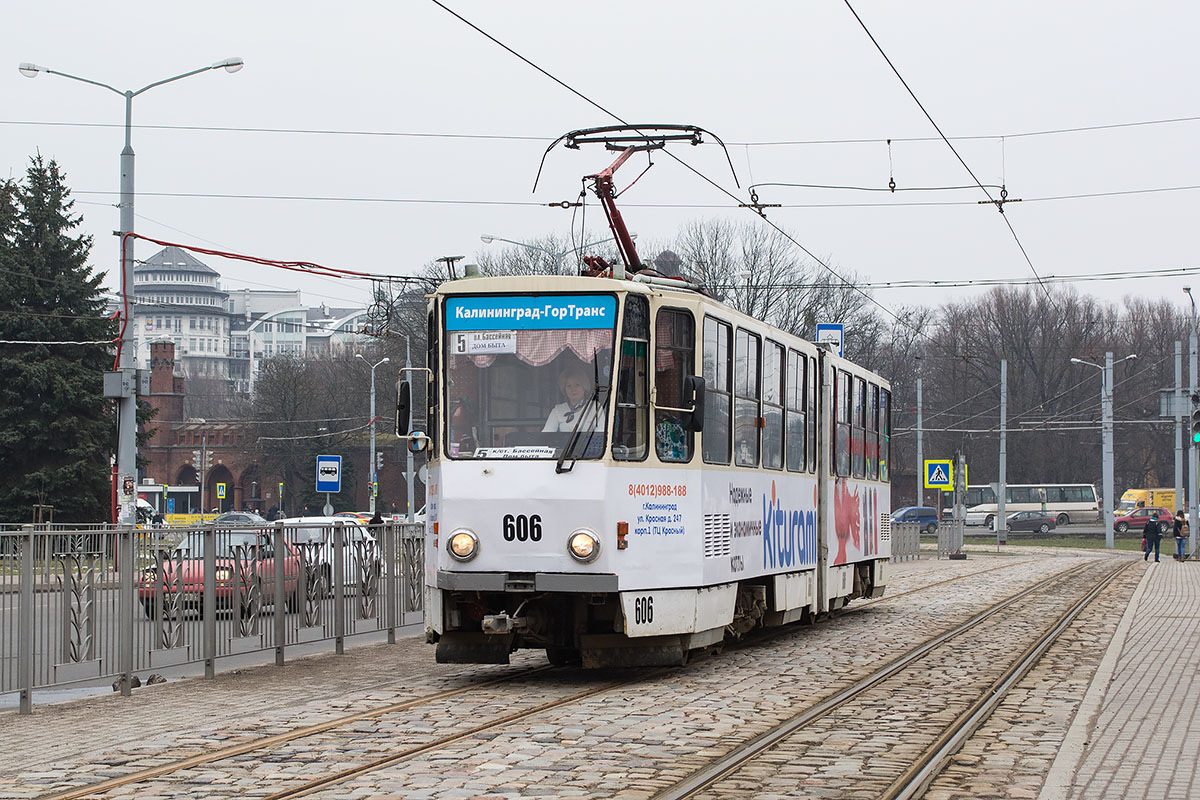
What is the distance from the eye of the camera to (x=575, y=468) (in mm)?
12086

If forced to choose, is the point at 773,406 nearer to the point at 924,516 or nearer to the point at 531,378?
the point at 531,378

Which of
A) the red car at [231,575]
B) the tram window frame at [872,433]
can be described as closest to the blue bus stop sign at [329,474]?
the tram window frame at [872,433]

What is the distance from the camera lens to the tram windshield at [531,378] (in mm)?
12211

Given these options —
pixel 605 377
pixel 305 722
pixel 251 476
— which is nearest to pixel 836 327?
pixel 605 377

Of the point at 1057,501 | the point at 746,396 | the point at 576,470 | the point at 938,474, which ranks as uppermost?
the point at 746,396

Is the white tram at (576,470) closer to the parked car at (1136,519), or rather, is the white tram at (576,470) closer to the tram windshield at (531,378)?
the tram windshield at (531,378)

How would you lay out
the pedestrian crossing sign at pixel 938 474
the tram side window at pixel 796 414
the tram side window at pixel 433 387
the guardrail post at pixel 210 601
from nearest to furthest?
the tram side window at pixel 433 387 → the guardrail post at pixel 210 601 → the tram side window at pixel 796 414 → the pedestrian crossing sign at pixel 938 474

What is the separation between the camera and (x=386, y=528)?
53.9 ft

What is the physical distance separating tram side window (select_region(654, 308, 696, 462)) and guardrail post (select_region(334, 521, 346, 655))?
13.8ft


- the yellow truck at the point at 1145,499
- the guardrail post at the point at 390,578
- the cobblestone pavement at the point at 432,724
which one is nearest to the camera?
the cobblestone pavement at the point at 432,724

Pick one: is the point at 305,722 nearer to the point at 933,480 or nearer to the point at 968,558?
the point at 933,480

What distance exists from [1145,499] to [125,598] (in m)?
77.4

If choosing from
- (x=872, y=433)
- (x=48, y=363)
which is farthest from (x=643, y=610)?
(x=48, y=363)

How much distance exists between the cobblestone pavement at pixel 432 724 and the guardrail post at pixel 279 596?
8.9 inches
